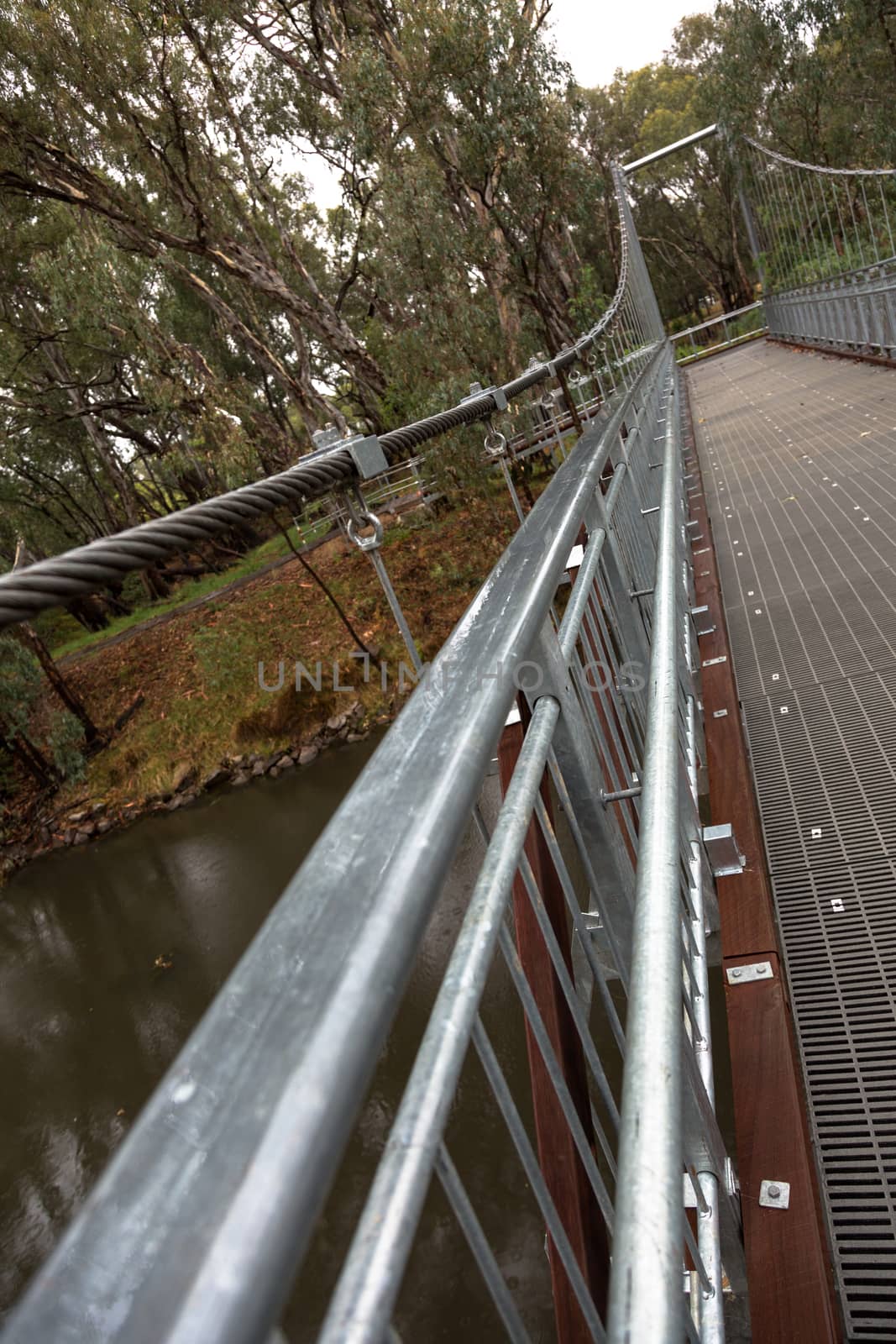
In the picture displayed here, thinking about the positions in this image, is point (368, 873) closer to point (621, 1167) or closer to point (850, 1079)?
point (621, 1167)

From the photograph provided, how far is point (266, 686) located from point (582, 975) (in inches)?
557

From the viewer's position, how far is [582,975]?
2.52 metres

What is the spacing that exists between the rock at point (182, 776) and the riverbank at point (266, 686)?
2 cm

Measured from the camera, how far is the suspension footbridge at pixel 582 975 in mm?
500

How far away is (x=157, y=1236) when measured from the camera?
1.51ft

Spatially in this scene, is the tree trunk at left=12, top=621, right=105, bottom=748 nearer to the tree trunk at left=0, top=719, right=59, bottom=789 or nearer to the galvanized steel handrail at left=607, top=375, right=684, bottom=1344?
the tree trunk at left=0, top=719, right=59, bottom=789

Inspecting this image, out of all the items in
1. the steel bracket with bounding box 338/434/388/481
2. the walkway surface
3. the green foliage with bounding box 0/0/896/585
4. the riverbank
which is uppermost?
the green foliage with bounding box 0/0/896/585

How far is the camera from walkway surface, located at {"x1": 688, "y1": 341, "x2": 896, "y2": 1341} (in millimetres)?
2018

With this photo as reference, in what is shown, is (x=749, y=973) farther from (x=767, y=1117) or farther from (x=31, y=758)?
(x=31, y=758)

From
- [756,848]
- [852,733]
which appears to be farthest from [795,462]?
[756,848]

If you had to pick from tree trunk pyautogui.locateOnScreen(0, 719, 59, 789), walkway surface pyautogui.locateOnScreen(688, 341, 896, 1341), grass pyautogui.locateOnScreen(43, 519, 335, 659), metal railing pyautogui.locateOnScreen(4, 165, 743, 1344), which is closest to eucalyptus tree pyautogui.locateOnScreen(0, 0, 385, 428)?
grass pyautogui.locateOnScreen(43, 519, 335, 659)

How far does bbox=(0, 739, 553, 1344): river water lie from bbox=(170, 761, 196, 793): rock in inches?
27.2

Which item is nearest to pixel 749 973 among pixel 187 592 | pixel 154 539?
pixel 154 539

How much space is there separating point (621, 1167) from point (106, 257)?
727 inches
